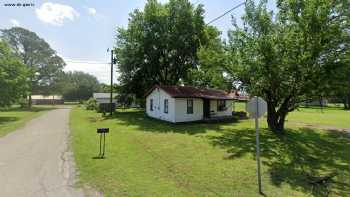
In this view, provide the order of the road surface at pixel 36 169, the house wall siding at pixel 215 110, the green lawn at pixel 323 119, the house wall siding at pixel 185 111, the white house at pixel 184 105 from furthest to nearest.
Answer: the house wall siding at pixel 215 110, the green lawn at pixel 323 119, the white house at pixel 184 105, the house wall siding at pixel 185 111, the road surface at pixel 36 169

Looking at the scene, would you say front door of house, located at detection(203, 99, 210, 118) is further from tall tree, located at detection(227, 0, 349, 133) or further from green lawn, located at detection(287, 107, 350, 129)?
green lawn, located at detection(287, 107, 350, 129)

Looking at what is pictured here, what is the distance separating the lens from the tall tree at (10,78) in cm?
2419

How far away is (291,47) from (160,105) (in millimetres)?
13626

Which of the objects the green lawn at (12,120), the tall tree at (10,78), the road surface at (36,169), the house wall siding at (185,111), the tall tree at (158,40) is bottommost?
the road surface at (36,169)

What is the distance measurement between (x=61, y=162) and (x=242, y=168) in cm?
631

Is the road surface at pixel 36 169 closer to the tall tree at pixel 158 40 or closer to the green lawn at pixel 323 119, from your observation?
the tall tree at pixel 158 40

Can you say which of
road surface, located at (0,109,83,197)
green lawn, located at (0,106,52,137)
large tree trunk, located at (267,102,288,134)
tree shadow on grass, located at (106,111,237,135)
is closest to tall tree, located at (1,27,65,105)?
green lawn, located at (0,106,52,137)

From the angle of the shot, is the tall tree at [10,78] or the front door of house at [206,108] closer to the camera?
the front door of house at [206,108]

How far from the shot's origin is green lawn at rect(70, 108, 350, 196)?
235 inches

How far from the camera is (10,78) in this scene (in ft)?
83.6

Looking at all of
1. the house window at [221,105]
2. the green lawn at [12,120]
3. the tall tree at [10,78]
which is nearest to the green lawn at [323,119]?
the house window at [221,105]

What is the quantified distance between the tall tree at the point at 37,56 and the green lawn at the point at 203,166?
46087mm

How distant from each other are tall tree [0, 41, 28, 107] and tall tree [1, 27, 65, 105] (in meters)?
22.1

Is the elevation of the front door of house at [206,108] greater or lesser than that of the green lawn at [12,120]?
greater
